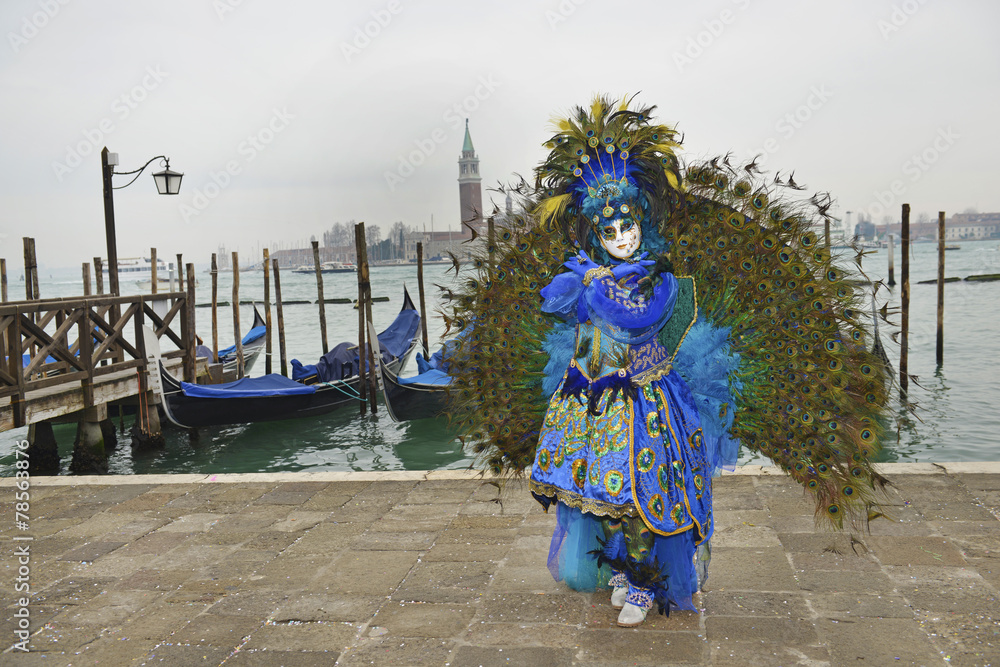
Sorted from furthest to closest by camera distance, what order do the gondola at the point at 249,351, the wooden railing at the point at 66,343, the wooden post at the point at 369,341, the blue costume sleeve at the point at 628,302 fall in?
1. the gondola at the point at 249,351
2. the wooden post at the point at 369,341
3. the wooden railing at the point at 66,343
4. the blue costume sleeve at the point at 628,302

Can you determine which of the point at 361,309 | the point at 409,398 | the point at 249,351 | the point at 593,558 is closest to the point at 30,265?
the point at 249,351

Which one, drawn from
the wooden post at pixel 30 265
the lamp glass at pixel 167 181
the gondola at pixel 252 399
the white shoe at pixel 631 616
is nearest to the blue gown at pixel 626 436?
the white shoe at pixel 631 616

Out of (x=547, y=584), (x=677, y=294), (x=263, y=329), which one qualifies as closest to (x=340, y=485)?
(x=547, y=584)

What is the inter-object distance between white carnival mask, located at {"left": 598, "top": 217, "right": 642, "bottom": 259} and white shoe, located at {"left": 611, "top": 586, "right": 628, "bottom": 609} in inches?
50.8

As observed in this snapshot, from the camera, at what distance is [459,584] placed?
346cm

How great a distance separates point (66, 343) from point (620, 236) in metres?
8.19

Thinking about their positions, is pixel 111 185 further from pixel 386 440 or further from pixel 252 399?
pixel 386 440

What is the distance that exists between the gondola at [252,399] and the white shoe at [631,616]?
824 cm

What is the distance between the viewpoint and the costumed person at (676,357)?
286 cm

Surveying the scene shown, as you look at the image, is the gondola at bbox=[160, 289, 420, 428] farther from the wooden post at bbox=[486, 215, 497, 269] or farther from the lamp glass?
the wooden post at bbox=[486, 215, 497, 269]

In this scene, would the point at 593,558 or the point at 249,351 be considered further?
the point at 249,351

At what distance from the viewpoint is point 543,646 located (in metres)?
2.81

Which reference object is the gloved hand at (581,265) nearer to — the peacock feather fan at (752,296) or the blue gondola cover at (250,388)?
the peacock feather fan at (752,296)

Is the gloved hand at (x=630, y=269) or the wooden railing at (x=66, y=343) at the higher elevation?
the gloved hand at (x=630, y=269)
